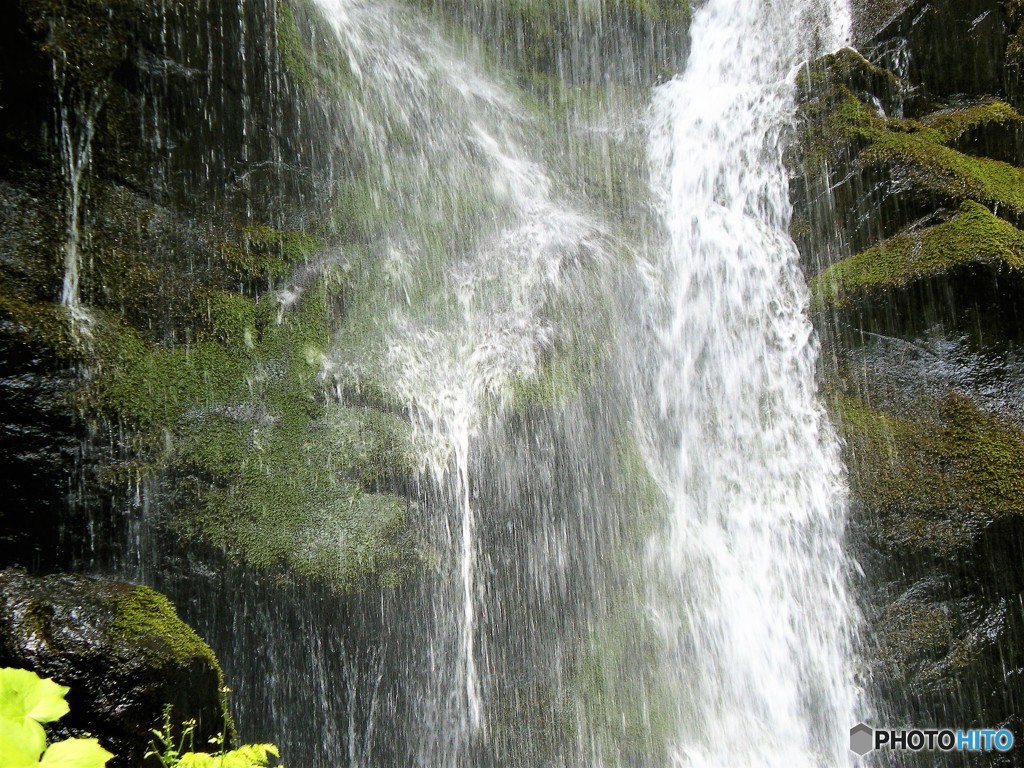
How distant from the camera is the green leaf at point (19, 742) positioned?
3.20 feet

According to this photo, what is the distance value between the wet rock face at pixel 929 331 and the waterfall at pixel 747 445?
0.30m

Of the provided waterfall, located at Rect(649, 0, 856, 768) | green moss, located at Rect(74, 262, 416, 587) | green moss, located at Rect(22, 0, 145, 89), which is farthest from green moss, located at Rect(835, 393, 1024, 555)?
green moss, located at Rect(22, 0, 145, 89)

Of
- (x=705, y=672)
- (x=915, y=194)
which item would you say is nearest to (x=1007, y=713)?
(x=705, y=672)

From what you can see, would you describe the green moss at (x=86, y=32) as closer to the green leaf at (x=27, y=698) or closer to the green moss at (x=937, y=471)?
the green leaf at (x=27, y=698)

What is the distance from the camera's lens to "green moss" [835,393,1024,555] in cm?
546

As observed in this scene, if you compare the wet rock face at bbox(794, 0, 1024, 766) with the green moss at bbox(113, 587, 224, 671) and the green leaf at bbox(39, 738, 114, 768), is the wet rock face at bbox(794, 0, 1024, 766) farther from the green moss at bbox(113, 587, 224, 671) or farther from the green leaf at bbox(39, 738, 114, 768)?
the green leaf at bbox(39, 738, 114, 768)

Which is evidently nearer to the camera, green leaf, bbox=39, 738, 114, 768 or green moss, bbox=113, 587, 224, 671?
green leaf, bbox=39, 738, 114, 768

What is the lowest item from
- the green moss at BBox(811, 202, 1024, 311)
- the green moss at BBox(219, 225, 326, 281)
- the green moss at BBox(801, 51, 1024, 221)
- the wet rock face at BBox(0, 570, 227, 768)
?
the wet rock face at BBox(0, 570, 227, 768)

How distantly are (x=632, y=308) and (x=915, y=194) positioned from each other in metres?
2.72

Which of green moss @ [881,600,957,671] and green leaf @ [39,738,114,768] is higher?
green leaf @ [39,738,114,768]

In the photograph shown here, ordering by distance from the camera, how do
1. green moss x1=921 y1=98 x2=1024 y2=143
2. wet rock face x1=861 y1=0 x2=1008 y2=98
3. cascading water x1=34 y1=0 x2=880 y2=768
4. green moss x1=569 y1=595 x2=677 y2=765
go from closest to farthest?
cascading water x1=34 y1=0 x2=880 y2=768, green moss x1=569 y1=595 x2=677 y2=765, green moss x1=921 y1=98 x2=1024 y2=143, wet rock face x1=861 y1=0 x2=1008 y2=98

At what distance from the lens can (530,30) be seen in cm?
915

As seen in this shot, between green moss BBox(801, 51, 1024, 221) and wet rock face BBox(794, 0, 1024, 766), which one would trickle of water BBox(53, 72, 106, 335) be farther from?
green moss BBox(801, 51, 1024, 221)

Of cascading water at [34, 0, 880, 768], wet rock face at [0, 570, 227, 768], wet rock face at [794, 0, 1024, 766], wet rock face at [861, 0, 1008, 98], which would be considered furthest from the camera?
wet rock face at [861, 0, 1008, 98]
